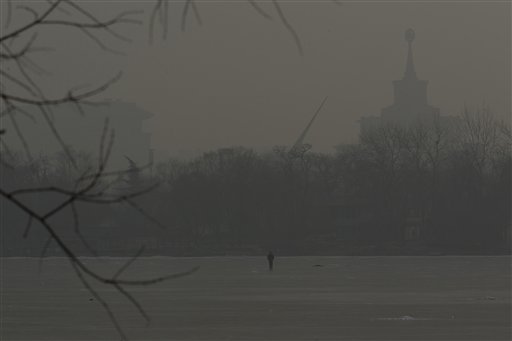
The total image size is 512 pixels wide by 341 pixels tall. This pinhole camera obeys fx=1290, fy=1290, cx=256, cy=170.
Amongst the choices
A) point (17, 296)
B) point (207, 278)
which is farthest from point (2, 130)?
point (207, 278)

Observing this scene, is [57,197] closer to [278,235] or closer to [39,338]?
[278,235]

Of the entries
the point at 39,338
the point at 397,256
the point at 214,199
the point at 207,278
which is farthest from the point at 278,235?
the point at 39,338

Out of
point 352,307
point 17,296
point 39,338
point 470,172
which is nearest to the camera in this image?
point 39,338

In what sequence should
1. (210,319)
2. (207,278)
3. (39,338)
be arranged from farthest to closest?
(207,278) → (210,319) → (39,338)

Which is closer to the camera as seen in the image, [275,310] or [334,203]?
[275,310]

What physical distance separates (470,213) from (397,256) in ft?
44.5

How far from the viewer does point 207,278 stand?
6288 centimetres

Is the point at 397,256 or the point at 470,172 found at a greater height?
the point at 470,172

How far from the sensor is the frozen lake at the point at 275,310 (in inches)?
1142

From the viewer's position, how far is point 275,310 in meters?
37.4

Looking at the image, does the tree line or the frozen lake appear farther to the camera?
the tree line

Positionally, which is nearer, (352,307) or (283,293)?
(352,307)

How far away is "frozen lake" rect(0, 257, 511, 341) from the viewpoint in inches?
1142

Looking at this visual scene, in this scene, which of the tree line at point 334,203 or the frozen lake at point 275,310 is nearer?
the frozen lake at point 275,310
